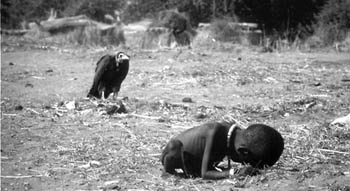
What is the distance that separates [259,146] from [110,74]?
528 centimetres

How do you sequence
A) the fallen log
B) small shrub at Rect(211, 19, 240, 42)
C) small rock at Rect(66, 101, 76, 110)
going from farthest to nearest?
the fallen log
small shrub at Rect(211, 19, 240, 42)
small rock at Rect(66, 101, 76, 110)

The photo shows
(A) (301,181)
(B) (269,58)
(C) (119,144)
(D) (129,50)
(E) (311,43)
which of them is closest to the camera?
(A) (301,181)

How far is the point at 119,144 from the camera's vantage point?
6.15 m

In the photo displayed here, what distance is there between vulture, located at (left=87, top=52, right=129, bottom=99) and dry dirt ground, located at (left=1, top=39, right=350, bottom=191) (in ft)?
0.95

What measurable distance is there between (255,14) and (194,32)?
5.58 m

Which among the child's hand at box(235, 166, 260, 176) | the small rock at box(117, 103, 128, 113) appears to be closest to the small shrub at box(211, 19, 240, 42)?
the small rock at box(117, 103, 128, 113)

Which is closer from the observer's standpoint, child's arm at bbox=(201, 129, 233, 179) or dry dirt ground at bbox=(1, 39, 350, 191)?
child's arm at bbox=(201, 129, 233, 179)

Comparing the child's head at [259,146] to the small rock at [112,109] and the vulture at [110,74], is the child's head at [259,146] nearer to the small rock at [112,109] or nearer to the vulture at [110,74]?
the small rock at [112,109]

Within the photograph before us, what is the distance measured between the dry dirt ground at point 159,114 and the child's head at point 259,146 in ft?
0.38

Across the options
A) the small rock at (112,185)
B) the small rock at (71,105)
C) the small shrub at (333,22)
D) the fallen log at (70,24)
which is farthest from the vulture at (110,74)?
the fallen log at (70,24)

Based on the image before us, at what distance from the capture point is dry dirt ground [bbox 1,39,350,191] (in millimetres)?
4777

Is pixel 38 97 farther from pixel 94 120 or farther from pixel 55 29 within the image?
pixel 55 29

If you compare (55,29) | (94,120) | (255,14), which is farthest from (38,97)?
(255,14)

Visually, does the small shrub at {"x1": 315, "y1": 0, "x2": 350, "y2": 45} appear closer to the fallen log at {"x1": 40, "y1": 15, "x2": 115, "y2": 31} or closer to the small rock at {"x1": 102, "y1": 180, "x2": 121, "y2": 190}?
the fallen log at {"x1": 40, "y1": 15, "x2": 115, "y2": 31}
